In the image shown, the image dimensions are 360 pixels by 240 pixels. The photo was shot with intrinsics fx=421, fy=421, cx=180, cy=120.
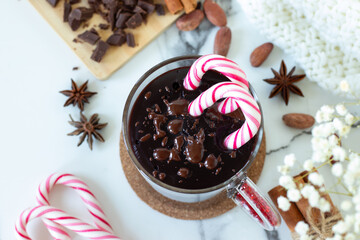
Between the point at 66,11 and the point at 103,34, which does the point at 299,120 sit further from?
the point at 66,11

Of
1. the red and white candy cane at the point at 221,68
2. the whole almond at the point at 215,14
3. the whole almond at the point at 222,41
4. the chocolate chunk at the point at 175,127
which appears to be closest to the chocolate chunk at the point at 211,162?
the chocolate chunk at the point at 175,127

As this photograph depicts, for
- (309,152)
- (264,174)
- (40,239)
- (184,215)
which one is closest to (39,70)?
(40,239)

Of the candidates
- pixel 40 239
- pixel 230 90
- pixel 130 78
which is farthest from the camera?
pixel 130 78

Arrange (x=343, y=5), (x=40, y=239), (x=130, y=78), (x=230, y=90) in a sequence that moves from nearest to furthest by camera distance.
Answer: (x=230, y=90) → (x=343, y=5) → (x=40, y=239) → (x=130, y=78)

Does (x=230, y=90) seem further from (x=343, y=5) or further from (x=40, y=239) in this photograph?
(x=40, y=239)

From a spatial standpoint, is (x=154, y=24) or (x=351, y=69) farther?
(x=154, y=24)

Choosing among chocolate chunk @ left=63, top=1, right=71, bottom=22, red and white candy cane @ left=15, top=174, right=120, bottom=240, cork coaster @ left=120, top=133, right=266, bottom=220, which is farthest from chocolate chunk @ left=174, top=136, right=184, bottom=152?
chocolate chunk @ left=63, top=1, right=71, bottom=22

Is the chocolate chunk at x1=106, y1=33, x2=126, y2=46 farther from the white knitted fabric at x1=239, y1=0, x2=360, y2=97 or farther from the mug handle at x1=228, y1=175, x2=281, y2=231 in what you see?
the mug handle at x1=228, y1=175, x2=281, y2=231
